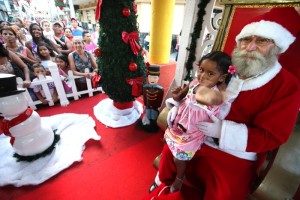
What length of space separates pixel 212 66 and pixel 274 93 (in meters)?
0.45

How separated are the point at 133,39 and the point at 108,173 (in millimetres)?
1655

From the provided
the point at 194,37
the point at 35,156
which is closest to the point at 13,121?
the point at 35,156

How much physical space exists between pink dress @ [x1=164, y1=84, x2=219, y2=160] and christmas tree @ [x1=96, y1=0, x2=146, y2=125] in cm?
128

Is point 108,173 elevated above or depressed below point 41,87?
below

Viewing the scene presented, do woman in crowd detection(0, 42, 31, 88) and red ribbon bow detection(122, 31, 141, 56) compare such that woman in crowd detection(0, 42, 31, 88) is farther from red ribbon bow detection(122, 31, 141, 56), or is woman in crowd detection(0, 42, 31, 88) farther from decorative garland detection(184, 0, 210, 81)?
decorative garland detection(184, 0, 210, 81)

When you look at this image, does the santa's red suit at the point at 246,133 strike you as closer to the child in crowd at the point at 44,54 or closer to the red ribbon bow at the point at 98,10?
the red ribbon bow at the point at 98,10

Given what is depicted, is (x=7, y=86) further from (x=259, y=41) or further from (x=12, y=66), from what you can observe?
(x=259, y=41)

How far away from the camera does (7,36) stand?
9.21 ft

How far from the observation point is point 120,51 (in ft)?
6.84

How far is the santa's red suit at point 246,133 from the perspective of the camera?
907mm

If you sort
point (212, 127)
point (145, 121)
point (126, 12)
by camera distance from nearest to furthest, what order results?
point (212, 127), point (126, 12), point (145, 121)

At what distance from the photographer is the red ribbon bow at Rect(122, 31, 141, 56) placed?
77.3 inches

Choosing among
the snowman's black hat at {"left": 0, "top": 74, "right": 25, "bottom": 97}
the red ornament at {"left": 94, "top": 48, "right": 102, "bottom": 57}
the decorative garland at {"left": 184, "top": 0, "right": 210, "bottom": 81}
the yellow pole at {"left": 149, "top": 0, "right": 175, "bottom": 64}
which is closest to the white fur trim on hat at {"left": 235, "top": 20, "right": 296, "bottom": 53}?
the decorative garland at {"left": 184, "top": 0, "right": 210, "bottom": 81}

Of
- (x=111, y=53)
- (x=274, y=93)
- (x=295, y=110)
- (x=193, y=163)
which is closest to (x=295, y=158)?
(x=295, y=110)
